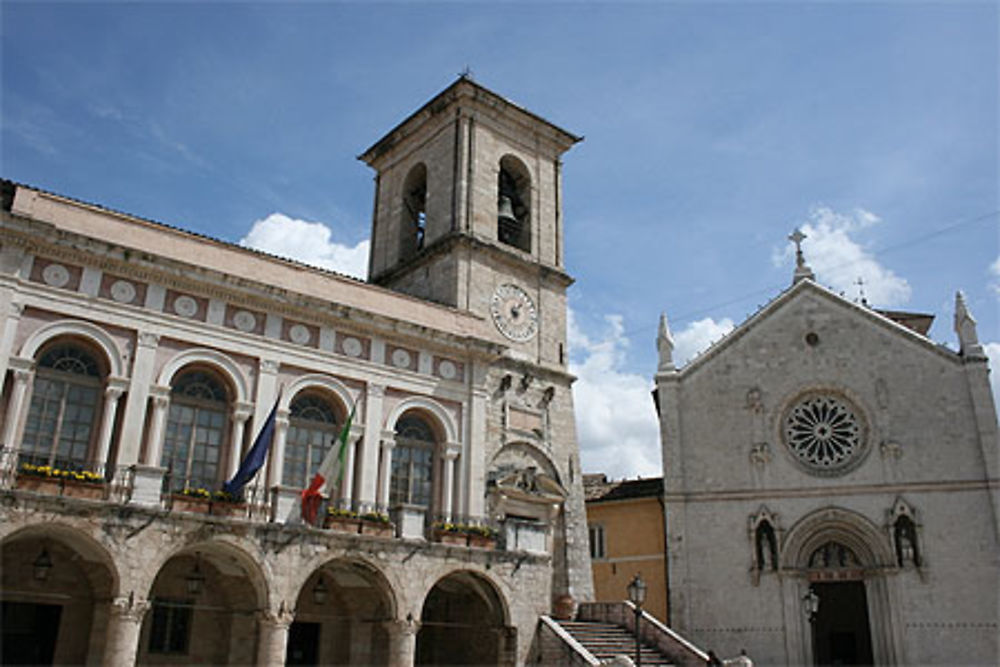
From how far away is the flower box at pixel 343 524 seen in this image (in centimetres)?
1730

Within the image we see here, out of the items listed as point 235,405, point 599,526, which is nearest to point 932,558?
point 599,526

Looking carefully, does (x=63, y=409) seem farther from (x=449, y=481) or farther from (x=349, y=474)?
(x=449, y=481)

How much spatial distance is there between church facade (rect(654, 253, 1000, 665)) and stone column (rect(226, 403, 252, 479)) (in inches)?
525

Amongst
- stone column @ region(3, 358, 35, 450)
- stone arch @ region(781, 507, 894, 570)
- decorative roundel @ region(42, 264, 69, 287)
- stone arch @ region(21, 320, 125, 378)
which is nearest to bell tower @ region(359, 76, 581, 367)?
stone arch @ region(781, 507, 894, 570)

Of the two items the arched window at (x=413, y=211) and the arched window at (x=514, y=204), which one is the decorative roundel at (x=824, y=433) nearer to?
the arched window at (x=514, y=204)

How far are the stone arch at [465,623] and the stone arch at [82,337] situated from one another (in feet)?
26.0

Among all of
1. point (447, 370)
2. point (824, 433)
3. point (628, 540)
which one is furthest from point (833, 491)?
point (447, 370)

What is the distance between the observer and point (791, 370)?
26.2 m

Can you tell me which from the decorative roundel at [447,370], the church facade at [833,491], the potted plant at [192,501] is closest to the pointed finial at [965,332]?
the church facade at [833,491]

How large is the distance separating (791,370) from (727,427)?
2566 millimetres

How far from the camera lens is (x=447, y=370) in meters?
21.6

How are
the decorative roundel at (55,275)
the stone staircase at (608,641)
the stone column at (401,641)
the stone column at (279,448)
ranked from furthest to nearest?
the stone staircase at (608,641) → the stone column at (279,448) → the stone column at (401,641) → the decorative roundel at (55,275)

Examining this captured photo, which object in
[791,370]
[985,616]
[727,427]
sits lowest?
[985,616]

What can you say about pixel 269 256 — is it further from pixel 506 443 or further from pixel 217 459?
pixel 506 443
